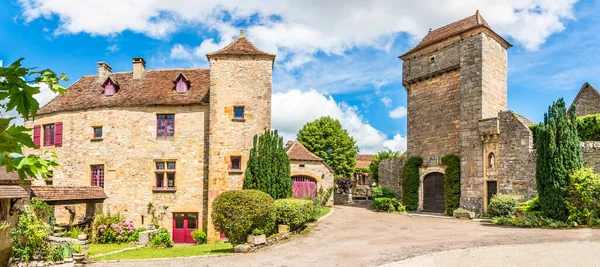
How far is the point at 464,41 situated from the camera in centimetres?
2253

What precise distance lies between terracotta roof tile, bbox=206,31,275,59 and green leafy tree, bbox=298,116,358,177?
20.1 meters

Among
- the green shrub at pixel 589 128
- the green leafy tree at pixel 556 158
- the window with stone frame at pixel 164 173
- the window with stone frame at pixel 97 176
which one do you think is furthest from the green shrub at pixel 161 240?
the green shrub at pixel 589 128

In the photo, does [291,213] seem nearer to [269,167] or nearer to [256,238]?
[256,238]

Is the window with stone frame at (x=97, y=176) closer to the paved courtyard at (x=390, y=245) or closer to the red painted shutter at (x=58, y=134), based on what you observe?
the red painted shutter at (x=58, y=134)

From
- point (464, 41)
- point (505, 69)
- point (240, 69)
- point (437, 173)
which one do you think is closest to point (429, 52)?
point (464, 41)

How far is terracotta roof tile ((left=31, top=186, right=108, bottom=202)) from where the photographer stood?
16172mm

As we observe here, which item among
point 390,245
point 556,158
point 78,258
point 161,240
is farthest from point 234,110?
point 556,158

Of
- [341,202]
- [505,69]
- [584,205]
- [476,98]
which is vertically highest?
[505,69]

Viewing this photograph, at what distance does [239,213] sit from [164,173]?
857 cm

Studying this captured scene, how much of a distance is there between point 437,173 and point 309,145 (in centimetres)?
1831

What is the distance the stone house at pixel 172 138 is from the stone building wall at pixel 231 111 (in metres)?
0.05

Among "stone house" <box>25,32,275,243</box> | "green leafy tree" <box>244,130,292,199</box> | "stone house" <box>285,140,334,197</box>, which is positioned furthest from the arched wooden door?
"stone house" <box>25,32,275,243</box>

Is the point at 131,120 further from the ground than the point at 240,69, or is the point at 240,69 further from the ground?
the point at 240,69

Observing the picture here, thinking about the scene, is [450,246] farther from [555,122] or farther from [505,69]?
[505,69]
